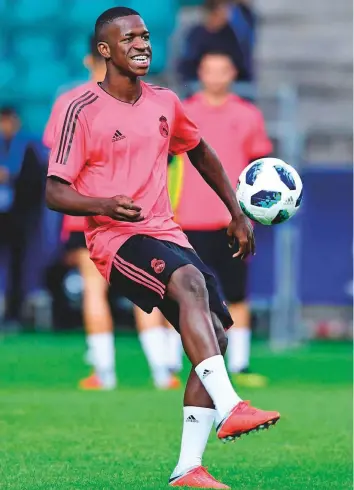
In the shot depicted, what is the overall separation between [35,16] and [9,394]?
9.14 m

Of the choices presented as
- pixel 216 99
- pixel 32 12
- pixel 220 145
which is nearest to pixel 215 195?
pixel 220 145

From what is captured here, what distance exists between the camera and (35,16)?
18.4 m

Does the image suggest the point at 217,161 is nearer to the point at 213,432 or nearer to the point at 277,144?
the point at 213,432

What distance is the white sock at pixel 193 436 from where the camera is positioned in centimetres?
620

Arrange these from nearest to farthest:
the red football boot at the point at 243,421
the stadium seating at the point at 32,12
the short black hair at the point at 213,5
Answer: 1. the red football boot at the point at 243,421
2. the short black hair at the point at 213,5
3. the stadium seating at the point at 32,12

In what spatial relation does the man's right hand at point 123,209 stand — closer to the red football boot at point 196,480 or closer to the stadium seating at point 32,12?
the red football boot at point 196,480

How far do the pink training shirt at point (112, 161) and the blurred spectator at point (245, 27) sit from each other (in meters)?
9.55

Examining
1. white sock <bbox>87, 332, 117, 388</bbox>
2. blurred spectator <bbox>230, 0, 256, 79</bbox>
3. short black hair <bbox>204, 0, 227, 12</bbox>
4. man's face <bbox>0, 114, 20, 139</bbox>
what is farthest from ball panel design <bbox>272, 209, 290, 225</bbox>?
short black hair <bbox>204, 0, 227, 12</bbox>

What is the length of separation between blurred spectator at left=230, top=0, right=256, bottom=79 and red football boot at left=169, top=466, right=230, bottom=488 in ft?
33.2

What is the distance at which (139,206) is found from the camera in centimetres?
591

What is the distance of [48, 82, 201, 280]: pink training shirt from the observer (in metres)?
6.21

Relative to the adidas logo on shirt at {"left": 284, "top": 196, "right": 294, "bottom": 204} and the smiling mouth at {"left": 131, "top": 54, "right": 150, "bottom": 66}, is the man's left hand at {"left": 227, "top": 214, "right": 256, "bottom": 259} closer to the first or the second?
the adidas logo on shirt at {"left": 284, "top": 196, "right": 294, "bottom": 204}

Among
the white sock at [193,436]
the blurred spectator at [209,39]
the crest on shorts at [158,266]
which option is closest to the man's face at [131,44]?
the crest on shorts at [158,266]

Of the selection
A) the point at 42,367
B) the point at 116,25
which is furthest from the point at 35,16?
the point at 116,25
